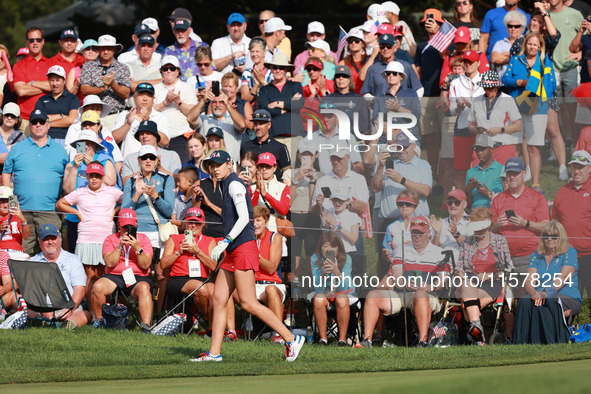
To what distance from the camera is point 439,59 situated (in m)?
16.5

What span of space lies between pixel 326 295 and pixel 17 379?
A: 4.12 meters

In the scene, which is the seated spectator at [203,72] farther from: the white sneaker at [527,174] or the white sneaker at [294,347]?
the white sneaker at [294,347]

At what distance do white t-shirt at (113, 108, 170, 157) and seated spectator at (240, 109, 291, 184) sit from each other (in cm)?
138

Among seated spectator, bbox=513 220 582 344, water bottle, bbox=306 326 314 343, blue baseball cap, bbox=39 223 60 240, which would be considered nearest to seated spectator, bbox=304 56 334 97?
water bottle, bbox=306 326 314 343

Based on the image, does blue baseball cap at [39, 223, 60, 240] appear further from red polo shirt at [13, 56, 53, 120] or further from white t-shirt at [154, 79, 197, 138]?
red polo shirt at [13, 56, 53, 120]

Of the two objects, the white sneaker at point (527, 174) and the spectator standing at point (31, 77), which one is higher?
the spectator standing at point (31, 77)

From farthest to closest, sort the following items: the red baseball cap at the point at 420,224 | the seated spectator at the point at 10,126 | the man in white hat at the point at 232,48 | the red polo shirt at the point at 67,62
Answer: the man in white hat at the point at 232,48 → the red polo shirt at the point at 67,62 → the seated spectator at the point at 10,126 → the red baseball cap at the point at 420,224

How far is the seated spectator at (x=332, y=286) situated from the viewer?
41.8ft

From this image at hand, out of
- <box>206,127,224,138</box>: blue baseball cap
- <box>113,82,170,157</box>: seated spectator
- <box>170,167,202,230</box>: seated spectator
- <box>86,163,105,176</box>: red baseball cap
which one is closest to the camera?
<box>86,163,105,176</box>: red baseball cap

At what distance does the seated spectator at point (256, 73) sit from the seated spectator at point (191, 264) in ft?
9.85

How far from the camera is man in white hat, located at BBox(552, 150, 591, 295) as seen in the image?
1257 cm

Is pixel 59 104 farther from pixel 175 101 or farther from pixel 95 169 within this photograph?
pixel 95 169

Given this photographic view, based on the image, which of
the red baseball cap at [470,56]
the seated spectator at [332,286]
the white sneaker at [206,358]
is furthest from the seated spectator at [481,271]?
the red baseball cap at [470,56]

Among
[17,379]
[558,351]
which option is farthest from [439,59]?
[17,379]
